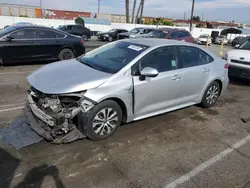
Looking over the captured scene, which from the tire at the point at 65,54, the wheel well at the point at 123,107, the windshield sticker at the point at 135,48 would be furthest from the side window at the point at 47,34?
the wheel well at the point at 123,107

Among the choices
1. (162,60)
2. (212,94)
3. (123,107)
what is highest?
(162,60)

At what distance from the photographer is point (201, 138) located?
13.6ft

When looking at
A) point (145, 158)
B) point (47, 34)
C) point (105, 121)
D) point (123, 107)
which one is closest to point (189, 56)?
point (123, 107)

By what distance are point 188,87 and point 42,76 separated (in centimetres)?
281

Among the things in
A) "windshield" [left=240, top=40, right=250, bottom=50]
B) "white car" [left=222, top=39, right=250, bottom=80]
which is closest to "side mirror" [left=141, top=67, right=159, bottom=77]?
"white car" [left=222, top=39, right=250, bottom=80]

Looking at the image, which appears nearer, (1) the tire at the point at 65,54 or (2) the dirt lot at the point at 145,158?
(2) the dirt lot at the point at 145,158

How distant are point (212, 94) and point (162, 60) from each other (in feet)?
6.21

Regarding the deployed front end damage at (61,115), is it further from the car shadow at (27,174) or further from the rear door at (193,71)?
the rear door at (193,71)

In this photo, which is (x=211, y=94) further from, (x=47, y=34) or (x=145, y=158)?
(x=47, y=34)

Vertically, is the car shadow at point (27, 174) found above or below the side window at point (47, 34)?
below

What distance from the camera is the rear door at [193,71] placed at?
4680 mm

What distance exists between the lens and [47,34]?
897 centimetres

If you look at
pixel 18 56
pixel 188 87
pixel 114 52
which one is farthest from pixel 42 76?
pixel 18 56

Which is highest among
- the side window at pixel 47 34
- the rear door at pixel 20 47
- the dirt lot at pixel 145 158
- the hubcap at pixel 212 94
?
the side window at pixel 47 34
